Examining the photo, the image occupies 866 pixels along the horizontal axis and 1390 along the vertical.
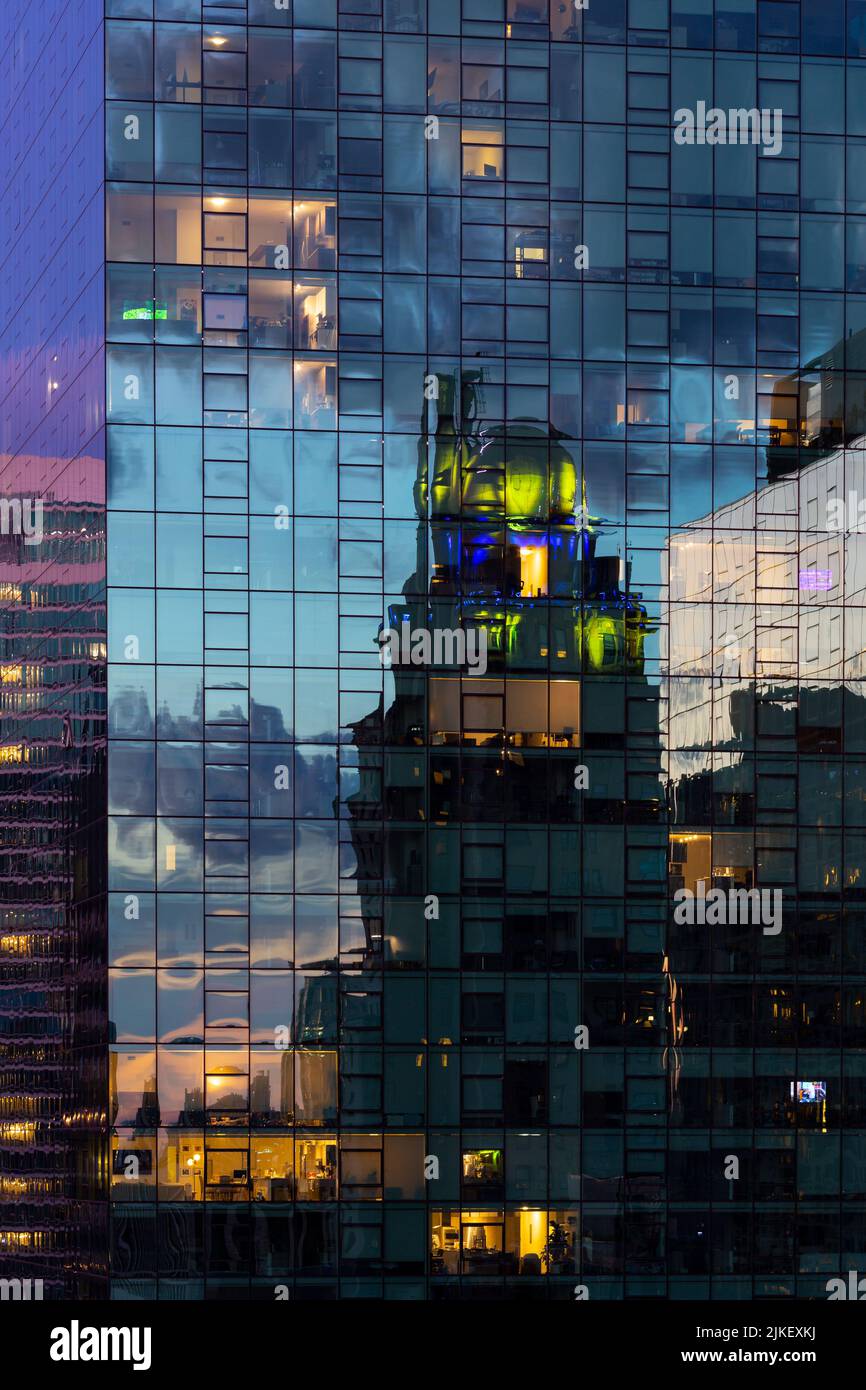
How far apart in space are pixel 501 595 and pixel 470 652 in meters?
2.08

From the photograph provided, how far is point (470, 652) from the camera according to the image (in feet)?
198

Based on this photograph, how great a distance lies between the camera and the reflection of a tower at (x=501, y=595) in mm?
60094

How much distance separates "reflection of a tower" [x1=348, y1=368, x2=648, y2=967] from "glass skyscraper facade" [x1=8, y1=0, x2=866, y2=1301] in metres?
0.14

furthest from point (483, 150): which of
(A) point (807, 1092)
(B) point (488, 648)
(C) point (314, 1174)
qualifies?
(C) point (314, 1174)

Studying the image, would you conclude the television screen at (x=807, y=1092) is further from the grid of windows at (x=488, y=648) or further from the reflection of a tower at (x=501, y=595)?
the reflection of a tower at (x=501, y=595)

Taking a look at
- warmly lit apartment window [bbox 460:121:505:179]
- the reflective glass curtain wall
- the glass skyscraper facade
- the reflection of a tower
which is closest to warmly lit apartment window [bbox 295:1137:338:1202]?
the glass skyscraper facade

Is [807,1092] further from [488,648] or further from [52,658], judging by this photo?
[52,658]

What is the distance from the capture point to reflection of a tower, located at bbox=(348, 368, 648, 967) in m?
60.1

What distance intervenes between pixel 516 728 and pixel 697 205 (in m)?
17.6

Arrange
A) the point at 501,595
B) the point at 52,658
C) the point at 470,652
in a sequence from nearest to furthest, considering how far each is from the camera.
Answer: the point at 470,652
the point at 501,595
the point at 52,658

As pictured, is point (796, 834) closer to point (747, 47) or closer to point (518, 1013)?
point (518, 1013)

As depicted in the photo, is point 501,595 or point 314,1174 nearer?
point 314,1174

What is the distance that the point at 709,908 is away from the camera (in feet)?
198

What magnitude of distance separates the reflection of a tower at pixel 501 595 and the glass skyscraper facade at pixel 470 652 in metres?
0.14
